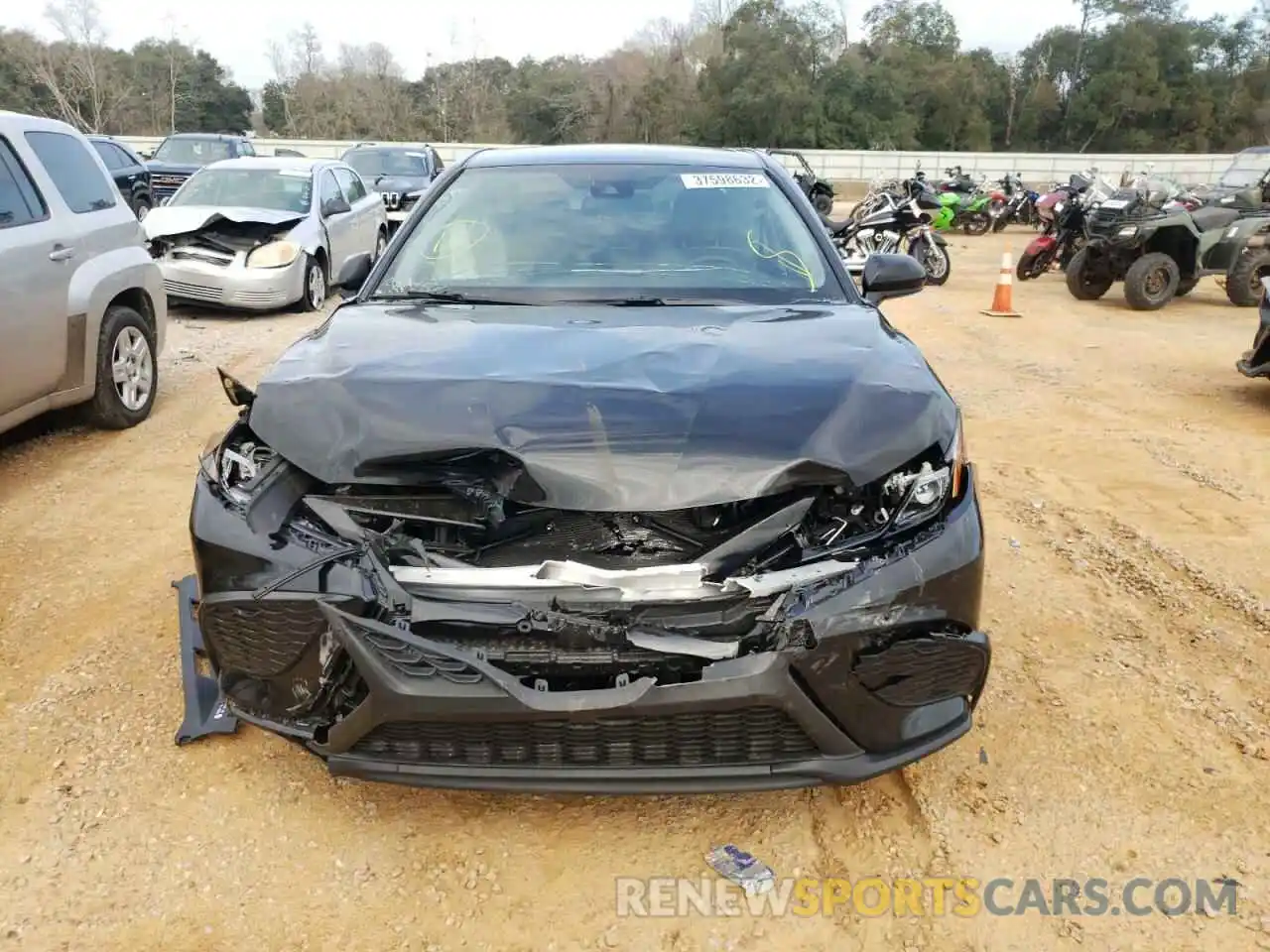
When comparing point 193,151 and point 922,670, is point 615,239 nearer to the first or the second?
point 922,670

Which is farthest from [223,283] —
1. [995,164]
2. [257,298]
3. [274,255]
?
[995,164]

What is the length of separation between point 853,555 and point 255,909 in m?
1.55

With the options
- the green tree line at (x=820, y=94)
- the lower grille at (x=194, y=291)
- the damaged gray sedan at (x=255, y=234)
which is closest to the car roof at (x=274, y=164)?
the damaged gray sedan at (x=255, y=234)

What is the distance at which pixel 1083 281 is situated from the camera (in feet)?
38.4

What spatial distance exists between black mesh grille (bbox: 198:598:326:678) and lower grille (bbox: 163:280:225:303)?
7.62 meters

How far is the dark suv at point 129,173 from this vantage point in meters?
13.5

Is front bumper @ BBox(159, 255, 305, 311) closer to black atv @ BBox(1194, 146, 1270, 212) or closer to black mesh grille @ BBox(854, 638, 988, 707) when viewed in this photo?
black mesh grille @ BBox(854, 638, 988, 707)

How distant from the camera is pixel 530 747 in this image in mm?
2137

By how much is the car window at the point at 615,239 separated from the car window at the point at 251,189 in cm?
703

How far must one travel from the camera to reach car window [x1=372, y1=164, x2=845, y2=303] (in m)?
3.31

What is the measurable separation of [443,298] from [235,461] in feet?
3.33

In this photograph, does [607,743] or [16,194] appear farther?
[16,194]

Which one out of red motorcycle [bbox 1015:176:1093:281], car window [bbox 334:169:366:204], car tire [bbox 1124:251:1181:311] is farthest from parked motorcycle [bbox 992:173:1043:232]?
car window [bbox 334:169:366:204]

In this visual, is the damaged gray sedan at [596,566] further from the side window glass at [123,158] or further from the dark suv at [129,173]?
the side window glass at [123,158]
